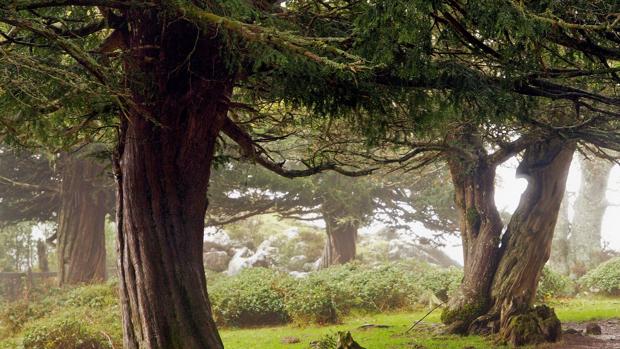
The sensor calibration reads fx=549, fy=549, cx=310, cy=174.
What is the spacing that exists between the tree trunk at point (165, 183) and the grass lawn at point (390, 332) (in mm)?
5412

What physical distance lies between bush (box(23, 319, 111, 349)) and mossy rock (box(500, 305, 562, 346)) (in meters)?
7.40

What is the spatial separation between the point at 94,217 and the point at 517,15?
1710 cm

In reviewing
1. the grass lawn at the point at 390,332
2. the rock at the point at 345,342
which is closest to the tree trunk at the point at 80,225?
the grass lawn at the point at 390,332

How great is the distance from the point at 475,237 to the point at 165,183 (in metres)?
7.21

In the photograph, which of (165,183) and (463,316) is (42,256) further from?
(165,183)

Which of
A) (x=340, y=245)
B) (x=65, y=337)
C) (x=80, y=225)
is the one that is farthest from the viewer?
(x=340, y=245)

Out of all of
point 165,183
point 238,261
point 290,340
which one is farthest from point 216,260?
point 165,183

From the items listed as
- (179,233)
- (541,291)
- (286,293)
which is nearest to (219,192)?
(286,293)

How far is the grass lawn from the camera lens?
9727 mm

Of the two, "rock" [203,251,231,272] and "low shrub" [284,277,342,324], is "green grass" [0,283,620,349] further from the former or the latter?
"rock" [203,251,231,272]

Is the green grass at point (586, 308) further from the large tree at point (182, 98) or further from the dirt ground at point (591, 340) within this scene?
the large tree at point (182, 98)

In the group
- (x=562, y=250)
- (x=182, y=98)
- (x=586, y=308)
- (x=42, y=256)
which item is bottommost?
(x=586, y=308)

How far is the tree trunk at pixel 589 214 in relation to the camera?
23.2m

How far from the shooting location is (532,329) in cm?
923
